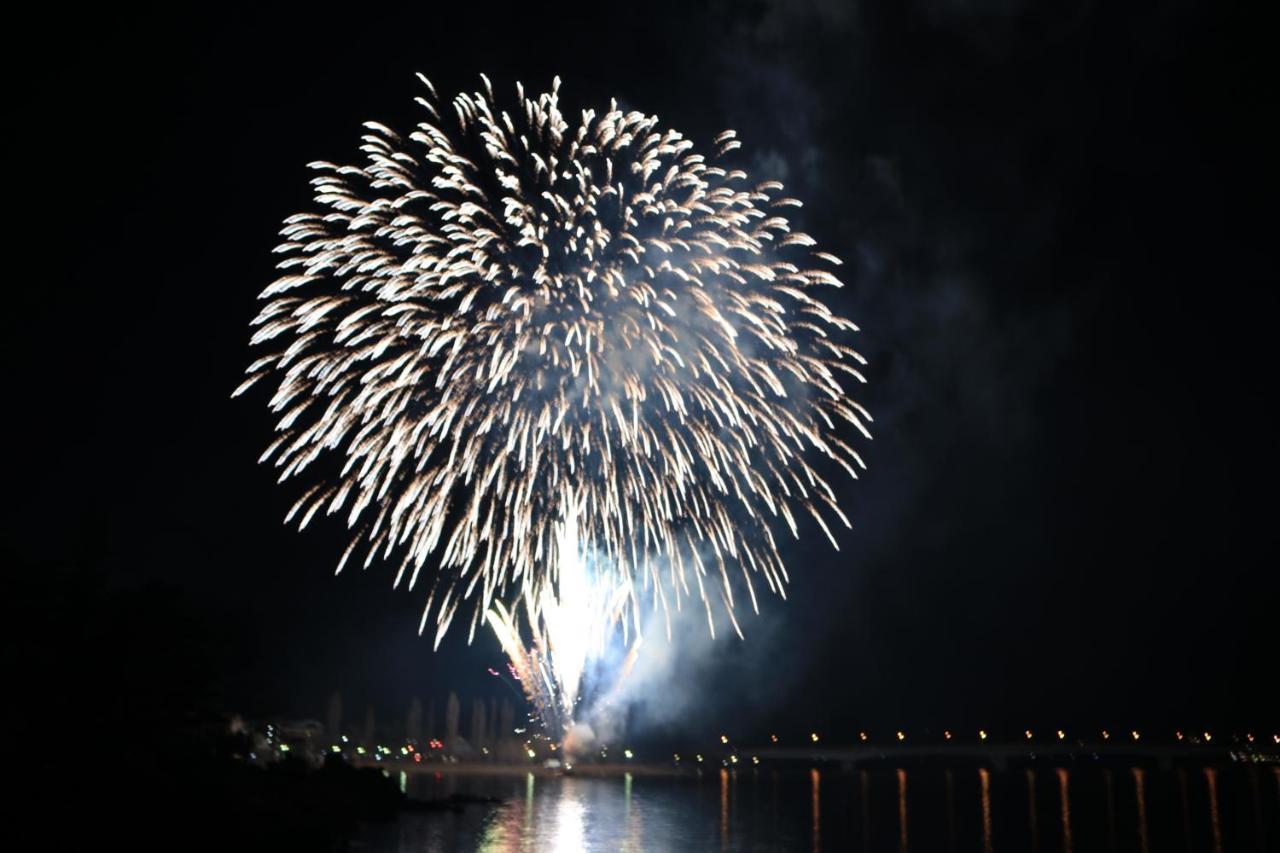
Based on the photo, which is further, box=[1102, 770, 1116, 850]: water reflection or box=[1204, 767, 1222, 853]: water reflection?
box=[1102, 770, 1116, 850]: water reflection

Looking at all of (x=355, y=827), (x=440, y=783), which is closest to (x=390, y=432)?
(x=355, y=827)

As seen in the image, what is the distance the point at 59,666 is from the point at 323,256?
23.5m

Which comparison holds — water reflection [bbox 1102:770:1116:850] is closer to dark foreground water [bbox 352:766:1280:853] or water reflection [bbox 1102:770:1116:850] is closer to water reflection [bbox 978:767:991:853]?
dark foreground water [bbox 352:766:1280:853]

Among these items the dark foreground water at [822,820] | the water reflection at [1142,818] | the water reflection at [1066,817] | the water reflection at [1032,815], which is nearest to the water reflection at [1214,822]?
the dark foreground water at [822,820]

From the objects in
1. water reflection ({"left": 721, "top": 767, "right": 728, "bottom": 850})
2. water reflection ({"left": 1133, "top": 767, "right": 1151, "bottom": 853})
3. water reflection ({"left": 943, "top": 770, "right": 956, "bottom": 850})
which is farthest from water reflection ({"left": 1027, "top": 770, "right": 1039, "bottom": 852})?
water reflection ({"left": 721, "top": 767, "right": 728, "bottom": 850})

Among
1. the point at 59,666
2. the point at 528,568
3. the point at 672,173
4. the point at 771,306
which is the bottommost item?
the point at 59,666

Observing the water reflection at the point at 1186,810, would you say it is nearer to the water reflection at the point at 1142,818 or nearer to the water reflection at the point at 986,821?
the water reflection at the point at 1142,818

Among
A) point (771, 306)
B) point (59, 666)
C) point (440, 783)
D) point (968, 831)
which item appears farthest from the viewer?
point (440, 783)

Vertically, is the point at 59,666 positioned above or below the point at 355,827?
above

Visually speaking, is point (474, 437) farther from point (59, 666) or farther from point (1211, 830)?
point (1211, 830)

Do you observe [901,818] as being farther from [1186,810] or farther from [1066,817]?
[1186,810]

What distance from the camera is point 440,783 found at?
137 meters

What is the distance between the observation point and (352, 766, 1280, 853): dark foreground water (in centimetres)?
6712

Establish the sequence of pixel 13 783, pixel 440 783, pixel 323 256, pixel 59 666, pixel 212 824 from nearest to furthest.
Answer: pixel 13 783 → pixel 59 666 → pixel 212 824 → pixel 323 256 → pixel 440 783
